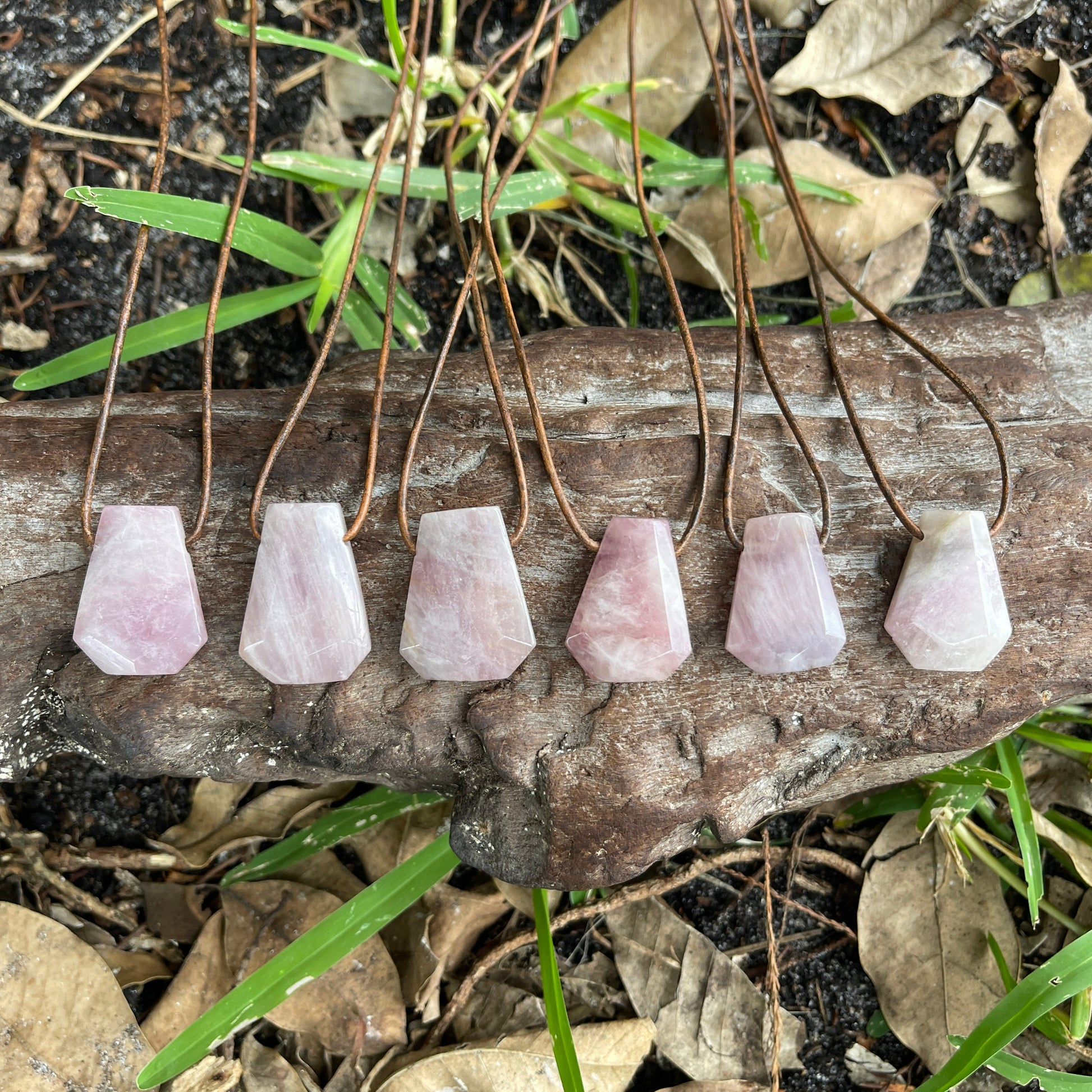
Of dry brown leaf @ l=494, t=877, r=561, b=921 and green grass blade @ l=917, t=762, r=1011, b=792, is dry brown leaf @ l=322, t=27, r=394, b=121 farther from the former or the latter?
green grass blade @ l=917, t=762, r=1011, b=792

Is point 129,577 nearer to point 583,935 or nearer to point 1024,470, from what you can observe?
point 583,935

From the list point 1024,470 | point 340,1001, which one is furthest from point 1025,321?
point 340,1001

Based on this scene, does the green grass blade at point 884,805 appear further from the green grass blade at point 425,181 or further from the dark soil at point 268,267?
the green grass blade at point 425,181

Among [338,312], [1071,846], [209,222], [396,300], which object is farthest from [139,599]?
[1071,846]

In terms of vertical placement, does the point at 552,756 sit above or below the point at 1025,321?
below

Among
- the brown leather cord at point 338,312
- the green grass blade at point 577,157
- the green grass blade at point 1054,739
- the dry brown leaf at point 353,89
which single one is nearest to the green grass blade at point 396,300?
the brown leather cord at point 338,312

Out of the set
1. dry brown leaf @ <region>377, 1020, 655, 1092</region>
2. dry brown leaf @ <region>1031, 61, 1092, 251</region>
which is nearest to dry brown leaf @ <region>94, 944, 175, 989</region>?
dry brown leaf @ <region>377, 1020, 655, 1092</region>
